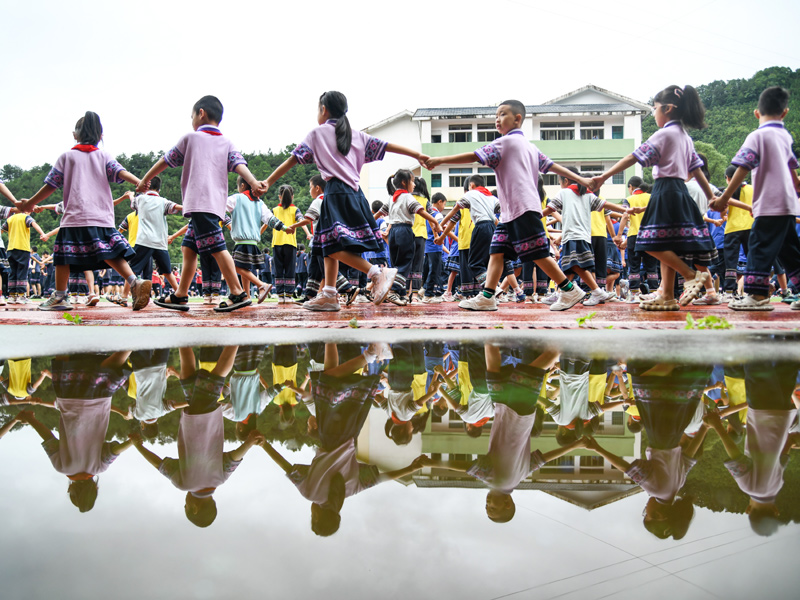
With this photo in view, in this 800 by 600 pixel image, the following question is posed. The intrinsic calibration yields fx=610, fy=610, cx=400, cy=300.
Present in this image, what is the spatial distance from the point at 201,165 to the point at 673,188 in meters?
4.80

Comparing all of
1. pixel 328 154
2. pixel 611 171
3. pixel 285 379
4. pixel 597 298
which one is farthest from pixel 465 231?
pixel 285 379

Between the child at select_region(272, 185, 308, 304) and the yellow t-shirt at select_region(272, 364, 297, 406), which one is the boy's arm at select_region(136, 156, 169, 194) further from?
the yellow t-shirt at select_region(272, 364, 297, 406)

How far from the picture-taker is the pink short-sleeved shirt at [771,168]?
5918mm

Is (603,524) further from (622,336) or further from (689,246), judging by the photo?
(689,246)

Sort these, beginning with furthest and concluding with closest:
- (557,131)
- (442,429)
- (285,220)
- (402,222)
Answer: (557,131), (285,220), (402,222), (442,429)

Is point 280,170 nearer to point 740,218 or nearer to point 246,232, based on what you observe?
point 246,232

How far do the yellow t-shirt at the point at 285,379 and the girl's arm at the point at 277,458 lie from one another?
0.49 m

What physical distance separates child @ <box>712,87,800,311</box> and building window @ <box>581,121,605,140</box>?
47.4 meters

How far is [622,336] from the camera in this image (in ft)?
12.4

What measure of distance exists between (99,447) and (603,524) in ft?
3.70

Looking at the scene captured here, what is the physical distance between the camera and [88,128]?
7.04 m

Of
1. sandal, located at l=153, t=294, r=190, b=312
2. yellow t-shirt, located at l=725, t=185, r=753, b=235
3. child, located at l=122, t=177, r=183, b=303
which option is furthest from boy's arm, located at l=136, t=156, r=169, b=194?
yellow t-shirt, located at l=725, t=185, r=753, b=235

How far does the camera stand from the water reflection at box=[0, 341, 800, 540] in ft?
3.64

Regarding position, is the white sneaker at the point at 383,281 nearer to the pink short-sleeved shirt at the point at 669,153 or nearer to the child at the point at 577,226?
the pink short-sleeved shirt at the point at 669,153
